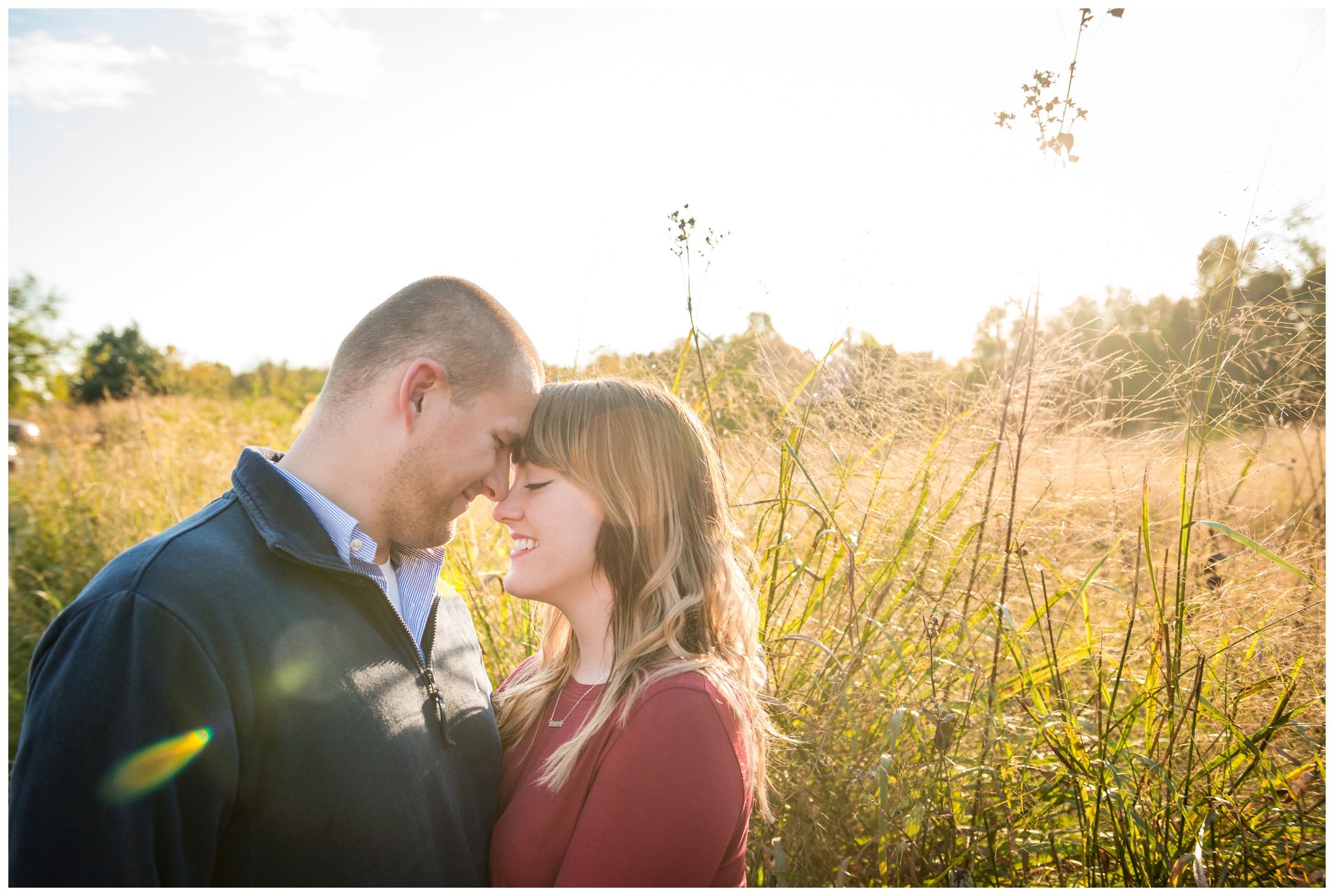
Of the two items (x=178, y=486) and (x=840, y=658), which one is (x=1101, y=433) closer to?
(x=840, y=658)

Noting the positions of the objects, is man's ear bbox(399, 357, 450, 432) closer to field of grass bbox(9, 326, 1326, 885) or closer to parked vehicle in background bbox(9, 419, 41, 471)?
field of grass bbox(9, 326, 1326, 885)

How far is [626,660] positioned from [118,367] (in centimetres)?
1678

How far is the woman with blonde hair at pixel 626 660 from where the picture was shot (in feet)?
4.99

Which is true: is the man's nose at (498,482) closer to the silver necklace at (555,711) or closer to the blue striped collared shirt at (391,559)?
the blue striped collared shirt at (391,559)

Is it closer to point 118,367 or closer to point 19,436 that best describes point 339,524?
point 19,436

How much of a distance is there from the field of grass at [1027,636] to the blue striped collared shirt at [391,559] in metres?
0.96

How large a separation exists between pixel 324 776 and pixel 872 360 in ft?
6.81

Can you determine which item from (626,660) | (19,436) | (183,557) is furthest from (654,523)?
(19,436)

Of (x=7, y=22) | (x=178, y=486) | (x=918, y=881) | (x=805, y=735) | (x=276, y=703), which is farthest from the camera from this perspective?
(x=178, y=486)

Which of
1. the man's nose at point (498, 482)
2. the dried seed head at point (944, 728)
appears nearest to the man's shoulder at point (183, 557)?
the man's nose at point (498, 482)

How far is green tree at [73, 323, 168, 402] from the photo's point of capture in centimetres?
760

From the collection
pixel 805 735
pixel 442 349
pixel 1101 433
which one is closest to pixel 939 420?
pixel 1101 433

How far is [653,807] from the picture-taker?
1506 millimetres

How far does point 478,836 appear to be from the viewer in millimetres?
1702
